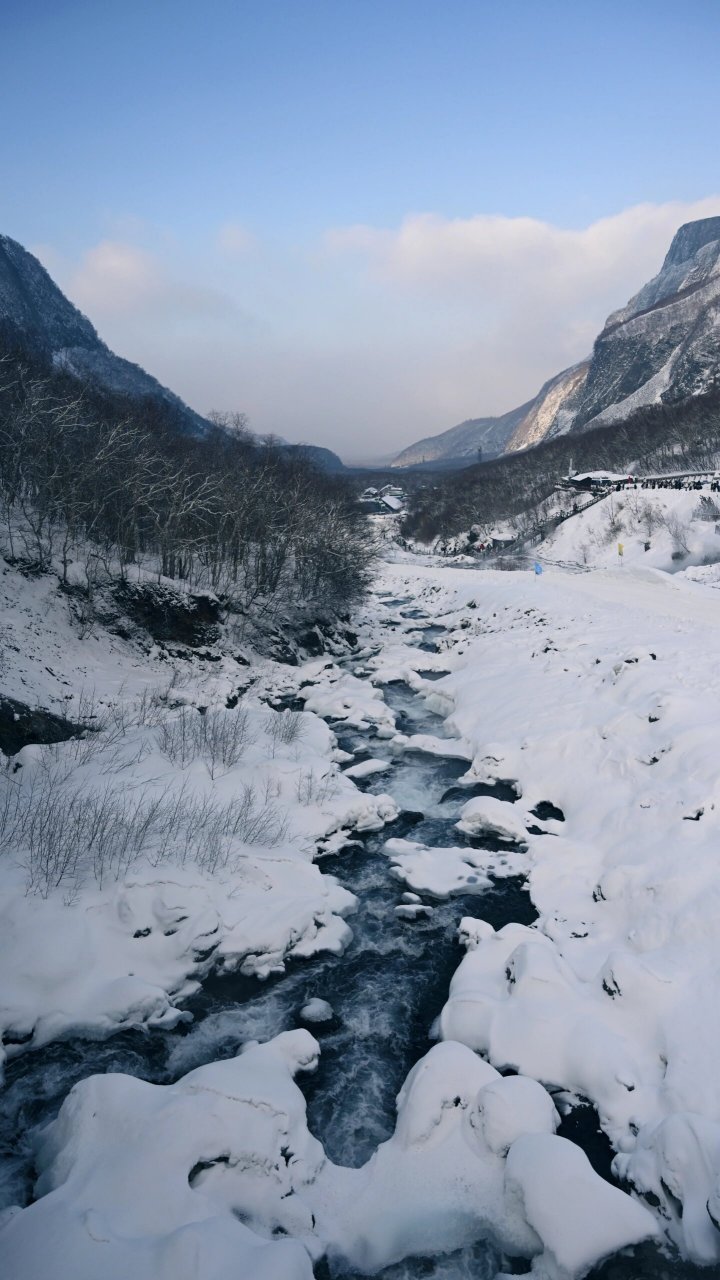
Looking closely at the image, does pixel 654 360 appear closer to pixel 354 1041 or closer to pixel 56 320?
pixel 56 320

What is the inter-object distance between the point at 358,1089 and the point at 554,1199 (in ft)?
8.62

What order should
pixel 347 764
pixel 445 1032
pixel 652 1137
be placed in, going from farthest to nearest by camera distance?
1. pixel 347 764
2. pixel 445 1032
3. pixel 652 1137

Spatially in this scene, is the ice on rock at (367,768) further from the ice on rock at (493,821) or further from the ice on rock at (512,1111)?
the ice on rock at (512,1111)

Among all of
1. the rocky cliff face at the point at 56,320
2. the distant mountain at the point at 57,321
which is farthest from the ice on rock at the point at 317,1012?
the rocky cliff face at the point at 56,320

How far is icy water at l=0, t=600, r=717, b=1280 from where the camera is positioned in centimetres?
579

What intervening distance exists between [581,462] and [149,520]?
259 ft

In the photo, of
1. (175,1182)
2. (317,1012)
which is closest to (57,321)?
(317,1012)

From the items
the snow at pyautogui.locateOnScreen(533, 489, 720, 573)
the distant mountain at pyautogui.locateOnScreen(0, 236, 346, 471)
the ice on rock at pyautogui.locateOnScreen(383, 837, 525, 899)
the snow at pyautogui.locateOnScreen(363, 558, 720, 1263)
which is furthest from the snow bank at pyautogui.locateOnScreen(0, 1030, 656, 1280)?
the distant mountain at pyautogui.locateOnScreen(0, 236, 346, 471)

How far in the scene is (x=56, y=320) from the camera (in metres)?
132

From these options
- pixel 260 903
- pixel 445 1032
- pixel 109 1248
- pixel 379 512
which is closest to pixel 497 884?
pixel 445 1032

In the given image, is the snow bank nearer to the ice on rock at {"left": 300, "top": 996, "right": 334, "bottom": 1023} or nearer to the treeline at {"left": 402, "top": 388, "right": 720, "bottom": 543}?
the ice on rock at {"left": 300, "top": 996, "right": 334, "bottom": 1023}

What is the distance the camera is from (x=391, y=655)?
30672 millimetres

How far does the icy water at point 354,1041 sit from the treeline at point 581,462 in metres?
73.4

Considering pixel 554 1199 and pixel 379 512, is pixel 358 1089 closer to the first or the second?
pixel 554 1199
